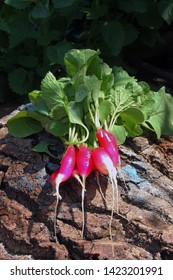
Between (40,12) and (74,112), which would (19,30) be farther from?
(74,112)

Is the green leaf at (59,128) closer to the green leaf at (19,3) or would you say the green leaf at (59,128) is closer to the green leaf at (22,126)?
the green leaf at (22,126)

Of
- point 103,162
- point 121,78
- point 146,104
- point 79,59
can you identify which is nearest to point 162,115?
point 146,104

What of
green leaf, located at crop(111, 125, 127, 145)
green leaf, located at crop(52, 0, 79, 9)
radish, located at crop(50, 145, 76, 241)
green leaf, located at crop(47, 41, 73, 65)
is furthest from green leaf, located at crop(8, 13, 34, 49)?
radish, located at crop(50, 145, 76, 241)

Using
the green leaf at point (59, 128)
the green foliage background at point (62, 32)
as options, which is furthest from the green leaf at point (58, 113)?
the green foliage background at point (62, 32)

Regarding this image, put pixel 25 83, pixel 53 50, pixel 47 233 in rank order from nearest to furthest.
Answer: pixel 47 233 < pixel 53 50 < pixel 25 83

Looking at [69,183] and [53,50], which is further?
[53,50]

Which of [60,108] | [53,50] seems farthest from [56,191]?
[53,50]
